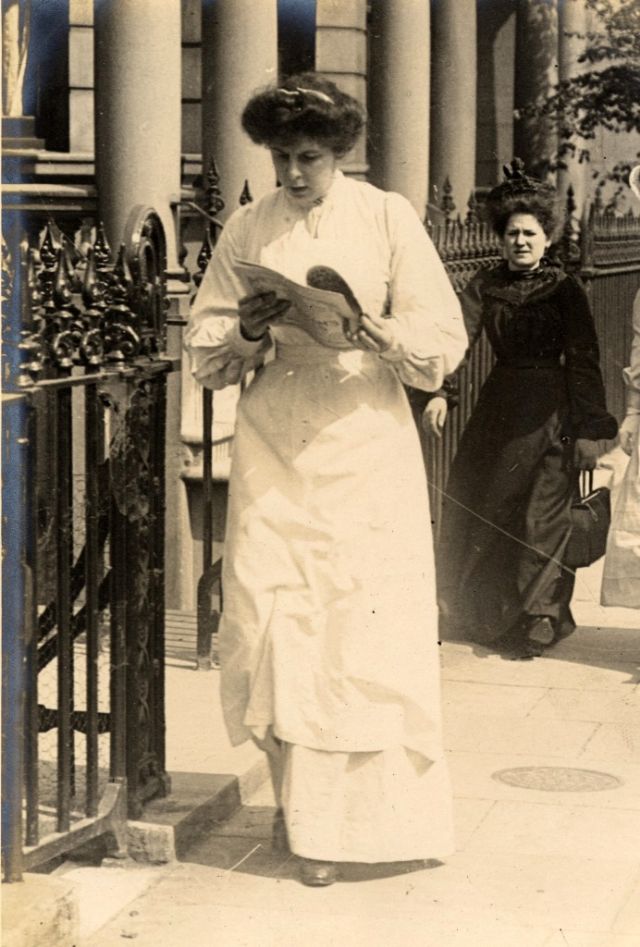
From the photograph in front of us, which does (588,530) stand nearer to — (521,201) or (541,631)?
(541,631)

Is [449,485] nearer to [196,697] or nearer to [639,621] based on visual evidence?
[639,621]

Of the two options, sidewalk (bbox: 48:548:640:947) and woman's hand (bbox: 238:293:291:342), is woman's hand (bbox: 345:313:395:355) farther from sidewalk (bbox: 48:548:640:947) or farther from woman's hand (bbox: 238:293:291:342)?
sidewalk (bbox: 48:548:640:947)

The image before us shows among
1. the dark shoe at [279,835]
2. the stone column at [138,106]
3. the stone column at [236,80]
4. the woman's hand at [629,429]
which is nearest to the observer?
the dark shoe at [279,835]

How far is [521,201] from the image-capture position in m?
8.70

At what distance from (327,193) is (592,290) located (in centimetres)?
916

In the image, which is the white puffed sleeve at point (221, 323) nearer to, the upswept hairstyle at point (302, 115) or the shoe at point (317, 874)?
the upswept hairstyle at point (302, 115)

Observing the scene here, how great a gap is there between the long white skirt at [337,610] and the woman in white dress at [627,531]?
305 cm

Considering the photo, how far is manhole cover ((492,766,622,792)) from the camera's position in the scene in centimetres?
666

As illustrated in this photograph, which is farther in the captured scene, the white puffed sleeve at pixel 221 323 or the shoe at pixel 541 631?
the shoe at pixel 541 631

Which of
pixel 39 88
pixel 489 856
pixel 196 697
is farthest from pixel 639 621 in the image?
pixel 39 88

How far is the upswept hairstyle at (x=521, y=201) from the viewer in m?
8.69

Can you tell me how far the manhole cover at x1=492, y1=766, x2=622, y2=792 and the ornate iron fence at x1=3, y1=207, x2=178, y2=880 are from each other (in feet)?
4.27

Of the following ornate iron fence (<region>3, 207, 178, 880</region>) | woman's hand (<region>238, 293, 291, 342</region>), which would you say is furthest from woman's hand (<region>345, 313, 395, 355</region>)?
ornate iron fence (<region>3, 207, 178, 880</region>)

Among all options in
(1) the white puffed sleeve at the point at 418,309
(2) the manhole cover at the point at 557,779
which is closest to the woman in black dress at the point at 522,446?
(2) the manhole cover at the point at 557,779
